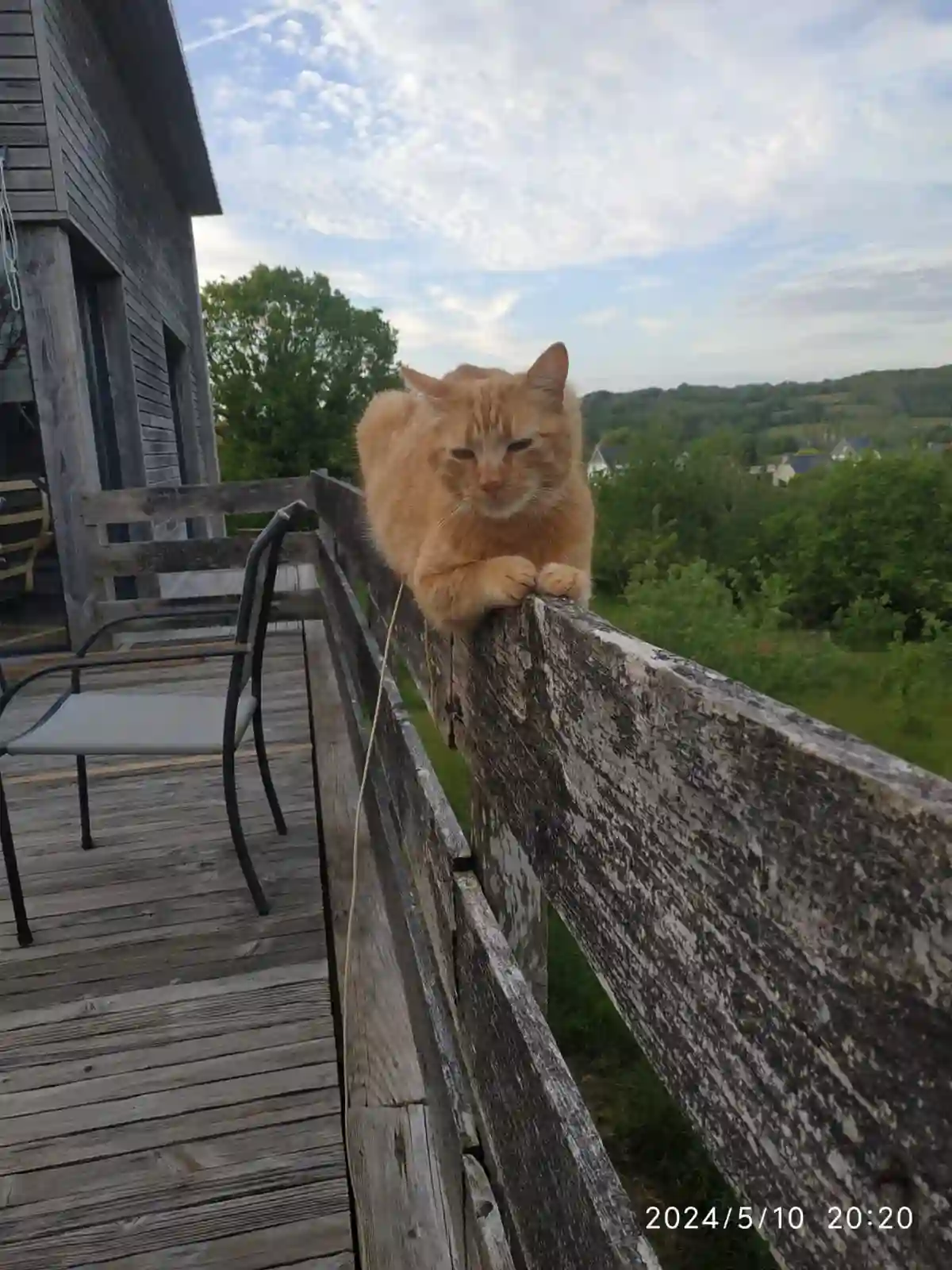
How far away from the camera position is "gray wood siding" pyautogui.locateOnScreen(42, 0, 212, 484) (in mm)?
5414

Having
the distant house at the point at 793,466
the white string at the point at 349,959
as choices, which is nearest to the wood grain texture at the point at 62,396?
the white string at the point at 349,959

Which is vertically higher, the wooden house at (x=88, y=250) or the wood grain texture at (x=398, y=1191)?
the wooden house at (x=88, y=250)

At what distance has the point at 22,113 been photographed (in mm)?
4824

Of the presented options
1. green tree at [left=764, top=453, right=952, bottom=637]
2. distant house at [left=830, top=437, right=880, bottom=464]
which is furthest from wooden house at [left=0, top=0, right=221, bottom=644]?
distant house at [left=830, top=437, right=880, bottom=464]

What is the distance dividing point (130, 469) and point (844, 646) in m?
10.1

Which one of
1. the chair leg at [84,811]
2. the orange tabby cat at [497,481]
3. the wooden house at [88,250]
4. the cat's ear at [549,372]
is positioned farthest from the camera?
the wooden house at [88,250]

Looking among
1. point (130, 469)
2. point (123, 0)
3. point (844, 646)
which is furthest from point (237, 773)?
point (844, 646)

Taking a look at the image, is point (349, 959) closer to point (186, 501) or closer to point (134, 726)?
point (134, 726)

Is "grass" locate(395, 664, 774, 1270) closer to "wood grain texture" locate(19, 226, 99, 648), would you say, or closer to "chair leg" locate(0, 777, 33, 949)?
"chair leg" locate(0, 777, 33, 949)

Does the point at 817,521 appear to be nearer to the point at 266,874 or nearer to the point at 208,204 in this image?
the point at 208,204

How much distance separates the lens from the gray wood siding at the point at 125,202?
17.8 ft

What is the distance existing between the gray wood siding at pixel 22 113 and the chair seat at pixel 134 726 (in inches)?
143

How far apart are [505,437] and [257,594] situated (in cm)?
115

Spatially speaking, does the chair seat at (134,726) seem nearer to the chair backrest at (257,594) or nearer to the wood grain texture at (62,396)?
the chair backrest at (257,594)
